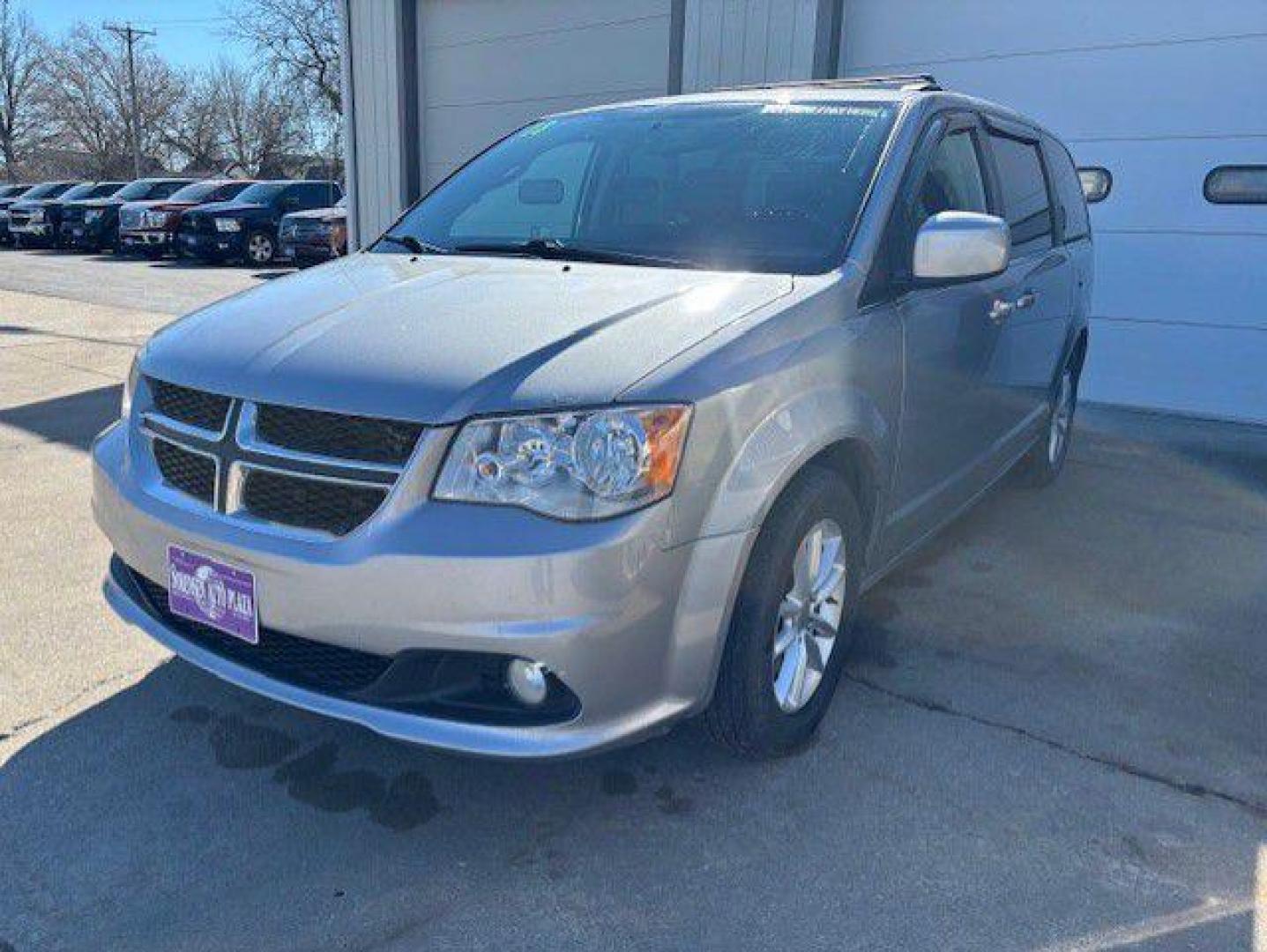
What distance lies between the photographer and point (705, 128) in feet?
11.4

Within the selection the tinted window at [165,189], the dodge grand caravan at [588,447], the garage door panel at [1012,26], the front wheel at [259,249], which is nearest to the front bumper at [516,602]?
the dodge grand caravan at [588,447]

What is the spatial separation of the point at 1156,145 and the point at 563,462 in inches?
241

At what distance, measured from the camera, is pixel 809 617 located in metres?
2.80

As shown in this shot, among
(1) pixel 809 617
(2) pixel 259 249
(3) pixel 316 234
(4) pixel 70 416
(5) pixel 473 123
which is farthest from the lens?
(2) pixel 259 249

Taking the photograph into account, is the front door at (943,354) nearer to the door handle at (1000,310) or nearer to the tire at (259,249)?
the door handle at (1000,310)

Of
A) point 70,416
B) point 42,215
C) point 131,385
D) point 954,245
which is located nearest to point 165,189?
point 42,215

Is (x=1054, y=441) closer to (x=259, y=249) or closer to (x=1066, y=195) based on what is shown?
(x=1066, y=195)

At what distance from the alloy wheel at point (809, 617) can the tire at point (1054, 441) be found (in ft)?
8.41

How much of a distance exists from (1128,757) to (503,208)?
2.54 meters

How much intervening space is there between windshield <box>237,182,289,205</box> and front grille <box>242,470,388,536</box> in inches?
742

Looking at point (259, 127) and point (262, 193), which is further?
point (259, 127)

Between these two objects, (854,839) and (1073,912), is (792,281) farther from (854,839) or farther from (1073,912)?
(1073,912)

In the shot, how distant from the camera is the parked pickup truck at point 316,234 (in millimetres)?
17594

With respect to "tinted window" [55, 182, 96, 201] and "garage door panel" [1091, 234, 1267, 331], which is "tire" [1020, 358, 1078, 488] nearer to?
"garage door panel" [1091, 234, 1267, 331]
